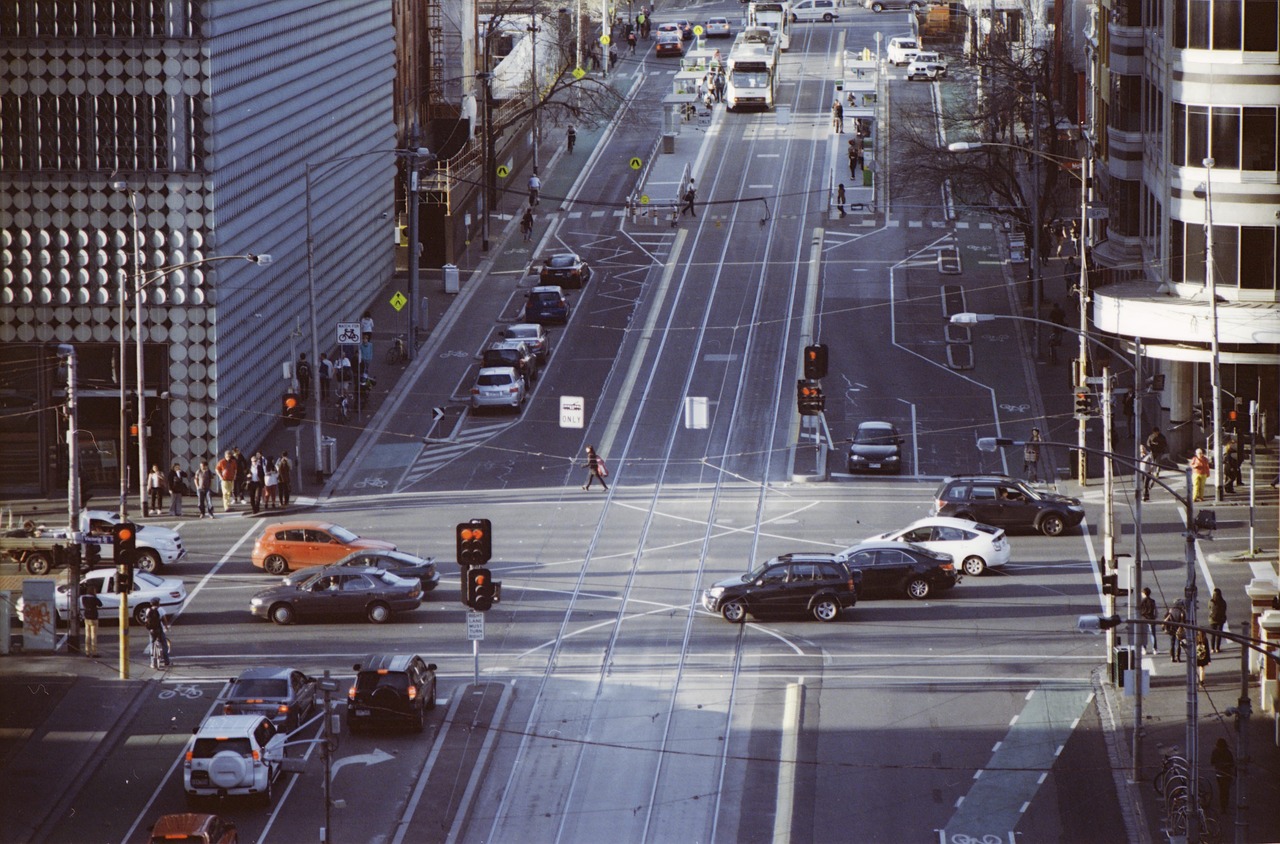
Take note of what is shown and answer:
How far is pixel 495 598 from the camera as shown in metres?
43.7


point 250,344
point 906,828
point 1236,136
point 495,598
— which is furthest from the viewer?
point 250,344

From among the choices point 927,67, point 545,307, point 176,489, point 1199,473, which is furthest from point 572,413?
point 927,67

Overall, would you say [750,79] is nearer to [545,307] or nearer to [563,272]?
[563,272]

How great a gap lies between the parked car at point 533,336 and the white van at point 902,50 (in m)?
57.1

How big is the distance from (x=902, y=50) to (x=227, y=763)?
97.3 metres

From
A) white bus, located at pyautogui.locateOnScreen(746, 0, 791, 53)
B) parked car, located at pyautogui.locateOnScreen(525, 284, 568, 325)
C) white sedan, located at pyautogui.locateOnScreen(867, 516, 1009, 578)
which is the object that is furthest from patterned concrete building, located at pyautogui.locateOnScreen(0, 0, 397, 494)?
white bus, located at pyautogui.locateOnScreen(746, 0, 791, 53)

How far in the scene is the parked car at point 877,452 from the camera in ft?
211

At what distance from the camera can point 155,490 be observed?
6212 cm

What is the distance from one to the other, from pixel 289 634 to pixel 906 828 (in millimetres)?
18117

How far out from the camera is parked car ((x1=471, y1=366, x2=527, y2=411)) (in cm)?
7088

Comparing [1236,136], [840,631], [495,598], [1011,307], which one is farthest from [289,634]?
[1011,307]

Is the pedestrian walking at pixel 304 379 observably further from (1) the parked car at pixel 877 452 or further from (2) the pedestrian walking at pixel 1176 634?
(2) the pedestrian walking at pixel 1176 634

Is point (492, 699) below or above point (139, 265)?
below

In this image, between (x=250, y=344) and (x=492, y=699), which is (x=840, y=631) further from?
(x=250, y=344)
